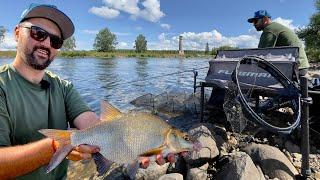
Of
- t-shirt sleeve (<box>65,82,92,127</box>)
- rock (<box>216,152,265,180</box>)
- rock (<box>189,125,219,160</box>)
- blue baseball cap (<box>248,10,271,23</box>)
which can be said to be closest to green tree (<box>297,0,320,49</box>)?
blue baseball cap (<box>248,10,271,23</box>)

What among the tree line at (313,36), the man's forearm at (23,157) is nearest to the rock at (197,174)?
the man's forearm at (23,157)

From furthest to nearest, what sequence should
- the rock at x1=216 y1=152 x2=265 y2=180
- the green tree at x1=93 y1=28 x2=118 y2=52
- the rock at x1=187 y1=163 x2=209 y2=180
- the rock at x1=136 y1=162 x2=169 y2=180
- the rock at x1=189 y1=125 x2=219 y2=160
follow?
the green tree at x1=93 y1=28 x2=118 y2=52 → the rock at x1=189 y1=125 x2=219 y2=160 → the rock at x1=136 y1=162 x2=169 y2=180 → the rock at x1=187 y1=163 x2=209 y2=180 → the rock at x1=216 y1=152 x2=265 y2=180

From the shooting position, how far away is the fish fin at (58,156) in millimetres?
2458

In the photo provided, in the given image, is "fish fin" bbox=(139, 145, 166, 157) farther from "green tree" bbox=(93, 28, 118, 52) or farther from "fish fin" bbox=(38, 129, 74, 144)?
"green tree" bbox=(93, 28, 118, 52)

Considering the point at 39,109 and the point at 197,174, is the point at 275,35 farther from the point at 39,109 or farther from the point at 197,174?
the point at 39,109

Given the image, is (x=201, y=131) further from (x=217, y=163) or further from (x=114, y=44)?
(x=114, y=44)

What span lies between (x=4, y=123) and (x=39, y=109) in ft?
1.15

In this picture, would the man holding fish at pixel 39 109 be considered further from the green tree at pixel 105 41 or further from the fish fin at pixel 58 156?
the green tree at pixel 105 41

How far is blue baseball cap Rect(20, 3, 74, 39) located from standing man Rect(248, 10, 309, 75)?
24.2 ft

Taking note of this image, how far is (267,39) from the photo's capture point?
33.2 feet

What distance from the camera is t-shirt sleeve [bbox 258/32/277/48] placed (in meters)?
10.0

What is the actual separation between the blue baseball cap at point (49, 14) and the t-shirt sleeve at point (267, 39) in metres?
7.69

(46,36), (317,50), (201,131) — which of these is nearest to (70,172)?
(201,131)

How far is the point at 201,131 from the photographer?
8078 mm
